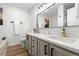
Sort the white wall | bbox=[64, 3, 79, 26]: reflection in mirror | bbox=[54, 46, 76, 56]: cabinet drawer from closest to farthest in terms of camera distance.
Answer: bbox=[54, 46, 76, 56]: cabinet drawer
bbox=[64, 3, 79, 26]: reflection in mirror
the white wall

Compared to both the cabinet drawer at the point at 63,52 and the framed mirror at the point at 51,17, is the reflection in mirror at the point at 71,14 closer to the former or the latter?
the framed mirror at the point at 51,17

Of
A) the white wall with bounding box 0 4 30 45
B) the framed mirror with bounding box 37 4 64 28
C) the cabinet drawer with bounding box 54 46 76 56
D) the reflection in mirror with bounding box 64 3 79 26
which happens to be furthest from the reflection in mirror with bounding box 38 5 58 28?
the cabinet drawer with bounding box 54 46 76 56

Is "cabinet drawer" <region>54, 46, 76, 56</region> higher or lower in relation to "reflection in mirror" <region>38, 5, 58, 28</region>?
lower

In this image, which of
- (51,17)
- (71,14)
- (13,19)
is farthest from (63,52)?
(13,19)

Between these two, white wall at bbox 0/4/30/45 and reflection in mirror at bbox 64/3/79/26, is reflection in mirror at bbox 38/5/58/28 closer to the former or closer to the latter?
reflection in mirror at bbox 64/3/79/26

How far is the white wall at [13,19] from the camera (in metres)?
2.30

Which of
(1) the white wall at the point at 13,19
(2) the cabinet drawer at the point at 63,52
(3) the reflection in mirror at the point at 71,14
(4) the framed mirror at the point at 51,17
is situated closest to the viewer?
(2) the cabinet drawer at the point at 63,52

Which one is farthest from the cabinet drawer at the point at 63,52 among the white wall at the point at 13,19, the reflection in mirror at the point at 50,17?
the white wall at the point at 13,19

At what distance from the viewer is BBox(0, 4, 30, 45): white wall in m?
2.30

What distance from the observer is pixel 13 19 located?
2.29 m

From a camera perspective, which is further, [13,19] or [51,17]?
[13,19]

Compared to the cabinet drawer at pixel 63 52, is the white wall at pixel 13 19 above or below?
above

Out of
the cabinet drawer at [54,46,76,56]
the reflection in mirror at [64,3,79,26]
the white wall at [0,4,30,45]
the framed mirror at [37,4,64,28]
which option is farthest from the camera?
the white wall at [0,4,30,45]

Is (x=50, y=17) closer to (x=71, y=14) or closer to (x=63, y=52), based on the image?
(x=71, y=14)
